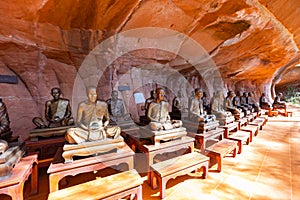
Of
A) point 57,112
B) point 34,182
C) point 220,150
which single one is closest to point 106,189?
point 34,182

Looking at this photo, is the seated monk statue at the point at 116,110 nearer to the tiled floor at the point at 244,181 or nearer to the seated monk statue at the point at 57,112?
the seated monk statue at the point at 57,112

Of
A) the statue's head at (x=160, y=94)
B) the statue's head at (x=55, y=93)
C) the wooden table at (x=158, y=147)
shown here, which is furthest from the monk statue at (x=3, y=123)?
the statue's head at (x=160, y=94)

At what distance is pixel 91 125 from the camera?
8.46ft

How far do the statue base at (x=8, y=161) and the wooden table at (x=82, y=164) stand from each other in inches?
17.3

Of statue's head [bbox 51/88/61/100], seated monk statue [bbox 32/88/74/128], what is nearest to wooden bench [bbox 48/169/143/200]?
seated monk statue [bbox 32/88/74/128]

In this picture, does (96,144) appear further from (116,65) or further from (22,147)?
(116,65)

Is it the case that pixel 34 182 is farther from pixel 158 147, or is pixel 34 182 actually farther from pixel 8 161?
pixel 158 147

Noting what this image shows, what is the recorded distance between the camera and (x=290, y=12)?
423 centimetres

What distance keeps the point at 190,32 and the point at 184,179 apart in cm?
402

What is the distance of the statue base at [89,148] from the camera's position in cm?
219

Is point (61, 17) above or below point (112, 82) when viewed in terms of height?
above

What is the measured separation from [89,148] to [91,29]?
302 cm

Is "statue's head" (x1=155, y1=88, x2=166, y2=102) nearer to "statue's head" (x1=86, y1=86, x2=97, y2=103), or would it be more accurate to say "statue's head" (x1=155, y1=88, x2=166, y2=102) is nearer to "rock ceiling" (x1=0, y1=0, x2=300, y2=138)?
"statue's head" (x1=86, y1=86, x2=97, y2=103)

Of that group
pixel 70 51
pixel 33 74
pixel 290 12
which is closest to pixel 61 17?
pixel 70 51
